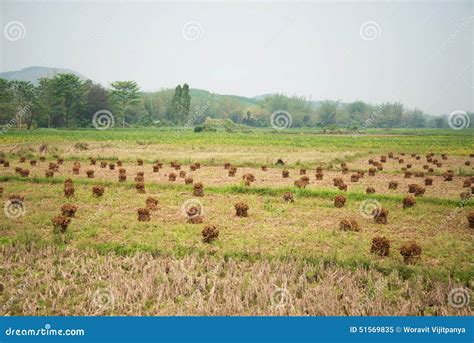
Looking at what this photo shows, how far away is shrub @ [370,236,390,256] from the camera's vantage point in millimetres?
8016

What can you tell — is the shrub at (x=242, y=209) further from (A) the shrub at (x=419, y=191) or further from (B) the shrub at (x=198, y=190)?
(A) the shrub at (x=419, y=191)

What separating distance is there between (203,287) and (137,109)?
361ft

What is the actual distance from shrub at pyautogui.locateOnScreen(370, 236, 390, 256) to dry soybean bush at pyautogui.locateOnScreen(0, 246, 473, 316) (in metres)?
1.00

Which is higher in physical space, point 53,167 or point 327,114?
point 327,114

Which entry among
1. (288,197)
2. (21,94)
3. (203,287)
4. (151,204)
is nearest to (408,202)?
(288,197)

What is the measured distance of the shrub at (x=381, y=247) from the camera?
8.02 meters

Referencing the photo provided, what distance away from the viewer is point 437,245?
8.74m

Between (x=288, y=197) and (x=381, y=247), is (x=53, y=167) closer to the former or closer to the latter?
(x=288, y=197)

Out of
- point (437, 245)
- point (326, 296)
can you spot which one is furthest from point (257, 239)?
point (437, 245)

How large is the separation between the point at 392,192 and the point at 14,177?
16850 mm

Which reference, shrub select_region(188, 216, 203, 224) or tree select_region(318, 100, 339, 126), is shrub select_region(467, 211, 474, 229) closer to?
shrub select_region(188, 216, 203, 224)

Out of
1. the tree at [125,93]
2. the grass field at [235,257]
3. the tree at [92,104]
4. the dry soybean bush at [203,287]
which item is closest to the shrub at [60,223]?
the grass field at [235,257]

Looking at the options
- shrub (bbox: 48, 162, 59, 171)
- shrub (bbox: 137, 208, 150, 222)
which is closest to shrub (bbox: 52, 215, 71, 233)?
shrub (bbox: 137, 208, 150, 222)

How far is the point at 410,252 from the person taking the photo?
24.8 ft
